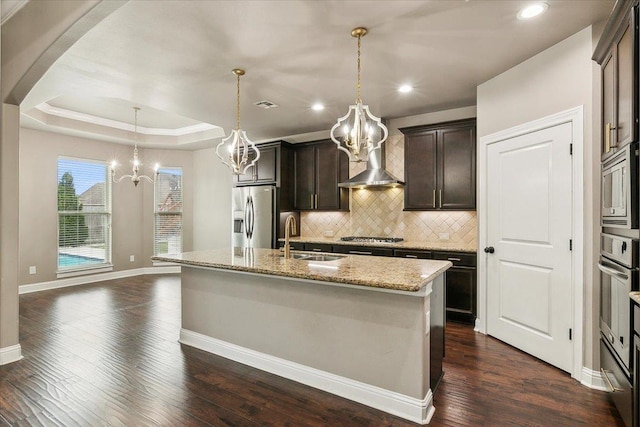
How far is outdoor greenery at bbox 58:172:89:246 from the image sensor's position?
6.03 m

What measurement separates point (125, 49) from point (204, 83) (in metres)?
0.89

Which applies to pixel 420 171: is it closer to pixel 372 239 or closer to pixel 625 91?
pixel 372 239

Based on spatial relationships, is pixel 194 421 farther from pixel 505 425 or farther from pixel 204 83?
pixel 204 83

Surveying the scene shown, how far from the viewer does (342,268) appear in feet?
7.97

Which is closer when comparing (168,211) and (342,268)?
(342,268)

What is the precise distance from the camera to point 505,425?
204cm

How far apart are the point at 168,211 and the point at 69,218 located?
178cm

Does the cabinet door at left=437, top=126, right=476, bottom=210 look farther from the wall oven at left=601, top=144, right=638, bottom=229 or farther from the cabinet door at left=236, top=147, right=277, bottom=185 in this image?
the cabinet door at left=236, top=147, right=277, bottom=185

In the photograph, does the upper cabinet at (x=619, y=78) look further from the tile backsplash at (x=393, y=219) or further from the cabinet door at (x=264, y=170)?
the cabinet door at (x=264, y=170)

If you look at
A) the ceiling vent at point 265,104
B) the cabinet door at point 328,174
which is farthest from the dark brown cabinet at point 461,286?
the ceiling vent at point 265,104

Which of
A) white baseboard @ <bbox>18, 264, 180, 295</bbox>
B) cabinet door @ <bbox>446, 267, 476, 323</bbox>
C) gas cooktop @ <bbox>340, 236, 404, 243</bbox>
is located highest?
gas cooktop @ <bbox>340, 236, 404, 243</bbox>

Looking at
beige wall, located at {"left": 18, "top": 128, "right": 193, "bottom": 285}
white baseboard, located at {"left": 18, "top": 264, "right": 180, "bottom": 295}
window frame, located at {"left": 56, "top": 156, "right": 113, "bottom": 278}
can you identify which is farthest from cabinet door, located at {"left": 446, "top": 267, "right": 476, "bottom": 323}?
window frame, located at {"left": 56, "top": 156, "right": 113, "bottom": 278}

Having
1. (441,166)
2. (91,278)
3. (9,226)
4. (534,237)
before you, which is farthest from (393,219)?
(91,278)

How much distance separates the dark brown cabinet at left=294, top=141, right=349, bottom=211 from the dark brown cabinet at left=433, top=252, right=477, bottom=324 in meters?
1.88
